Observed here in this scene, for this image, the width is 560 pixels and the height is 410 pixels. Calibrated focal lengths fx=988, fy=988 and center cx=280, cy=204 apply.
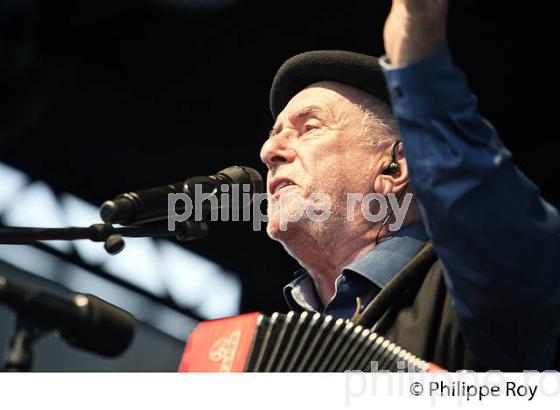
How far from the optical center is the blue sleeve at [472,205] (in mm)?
1920

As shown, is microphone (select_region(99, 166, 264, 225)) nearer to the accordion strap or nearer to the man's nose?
the accordion strap

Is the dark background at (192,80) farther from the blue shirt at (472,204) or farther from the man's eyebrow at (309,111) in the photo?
the blue shirt at (472,204)

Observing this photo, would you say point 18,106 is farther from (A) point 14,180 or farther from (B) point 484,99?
(B) point 484,99

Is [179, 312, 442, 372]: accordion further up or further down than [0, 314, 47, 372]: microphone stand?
further down

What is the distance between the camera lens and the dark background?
3.86 metres

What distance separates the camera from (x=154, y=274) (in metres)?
4.50

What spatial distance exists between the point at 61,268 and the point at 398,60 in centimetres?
273

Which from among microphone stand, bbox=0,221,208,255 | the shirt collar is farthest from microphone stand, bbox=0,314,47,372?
the shirt collar

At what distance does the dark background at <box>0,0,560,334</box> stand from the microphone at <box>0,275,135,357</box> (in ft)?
7.14

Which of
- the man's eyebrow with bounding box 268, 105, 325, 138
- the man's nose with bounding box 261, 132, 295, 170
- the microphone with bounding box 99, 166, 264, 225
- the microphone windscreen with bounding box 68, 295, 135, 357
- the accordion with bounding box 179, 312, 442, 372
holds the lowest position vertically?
the accordion with bounding box 179, 312, 442, 372

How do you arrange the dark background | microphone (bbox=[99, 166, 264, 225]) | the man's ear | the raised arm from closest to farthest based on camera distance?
the raised arm
microphone (bbox=[99, 166, 264, 225])
the man's ear
the dark background

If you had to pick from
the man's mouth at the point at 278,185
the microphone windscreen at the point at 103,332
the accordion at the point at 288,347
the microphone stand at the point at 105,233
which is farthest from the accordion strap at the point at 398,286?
the microphone windscreen at the point at 103,332

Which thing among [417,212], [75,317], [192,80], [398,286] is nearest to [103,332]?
[75,317]
